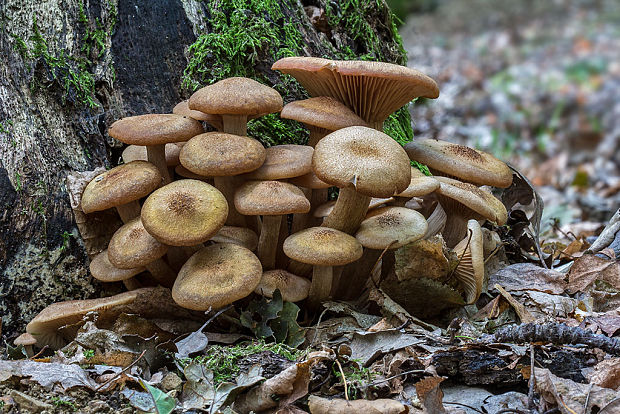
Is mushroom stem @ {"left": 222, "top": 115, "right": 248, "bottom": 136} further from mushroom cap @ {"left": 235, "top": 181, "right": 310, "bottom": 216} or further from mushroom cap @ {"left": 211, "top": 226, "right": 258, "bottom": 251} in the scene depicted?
mushroom cap @ {"left": 211, "top": 226, "right": 258, "bottom": 251}

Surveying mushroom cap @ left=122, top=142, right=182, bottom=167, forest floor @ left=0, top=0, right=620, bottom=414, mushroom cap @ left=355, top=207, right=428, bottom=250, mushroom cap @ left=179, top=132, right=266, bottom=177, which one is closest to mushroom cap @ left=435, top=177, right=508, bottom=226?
mushroom cap @ left=355, top=207, right=428, bottom=250

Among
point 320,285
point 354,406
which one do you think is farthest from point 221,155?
point 354,406

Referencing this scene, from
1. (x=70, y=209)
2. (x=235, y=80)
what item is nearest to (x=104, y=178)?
(x=70, y=209)

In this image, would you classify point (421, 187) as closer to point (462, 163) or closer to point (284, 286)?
point (462, 163)

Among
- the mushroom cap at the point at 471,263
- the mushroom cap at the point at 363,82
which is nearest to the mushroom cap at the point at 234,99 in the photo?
the mushroom cap at the point at 363,82

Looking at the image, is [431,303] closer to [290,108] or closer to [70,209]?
[290,108]
